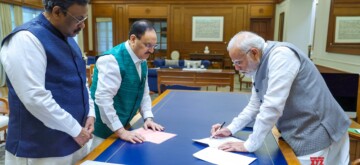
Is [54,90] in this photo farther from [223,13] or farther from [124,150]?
[223,13]

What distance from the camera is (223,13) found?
1005 centimetres

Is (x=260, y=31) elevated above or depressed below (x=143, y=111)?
above

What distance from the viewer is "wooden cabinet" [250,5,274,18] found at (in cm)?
978

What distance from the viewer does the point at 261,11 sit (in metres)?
9.84

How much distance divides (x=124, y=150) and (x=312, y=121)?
36.9 inches

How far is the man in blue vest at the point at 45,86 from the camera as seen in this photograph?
3.40 ft

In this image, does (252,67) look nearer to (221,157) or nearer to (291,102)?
(291,102)

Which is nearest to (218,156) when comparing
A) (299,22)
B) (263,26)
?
(299,22)

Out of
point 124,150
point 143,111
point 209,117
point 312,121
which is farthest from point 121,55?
point 312,121

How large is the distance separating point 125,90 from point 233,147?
26.9 inches

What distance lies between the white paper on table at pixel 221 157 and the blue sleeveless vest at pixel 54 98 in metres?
0.61

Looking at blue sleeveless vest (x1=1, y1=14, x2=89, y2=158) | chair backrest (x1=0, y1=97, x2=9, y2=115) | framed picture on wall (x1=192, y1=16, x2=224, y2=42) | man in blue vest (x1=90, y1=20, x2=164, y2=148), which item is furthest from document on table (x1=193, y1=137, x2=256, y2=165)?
framed picture on wall (x1=192, y1=16, x2=224, y2=42)

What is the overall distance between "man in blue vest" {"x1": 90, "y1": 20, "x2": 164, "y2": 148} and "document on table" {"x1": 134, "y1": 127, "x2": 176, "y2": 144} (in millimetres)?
39

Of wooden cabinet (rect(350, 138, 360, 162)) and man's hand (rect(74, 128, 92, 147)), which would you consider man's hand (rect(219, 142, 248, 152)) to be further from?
wooden cabinet (rect(350, 138, 360, 162))
